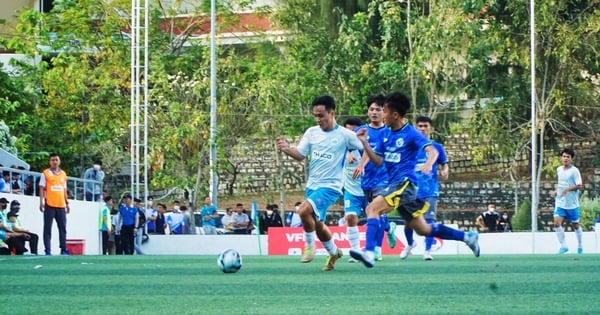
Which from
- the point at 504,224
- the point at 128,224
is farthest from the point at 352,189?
the point at 504,224

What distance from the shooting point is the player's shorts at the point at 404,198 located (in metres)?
14.6

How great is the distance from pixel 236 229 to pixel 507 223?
409 inches

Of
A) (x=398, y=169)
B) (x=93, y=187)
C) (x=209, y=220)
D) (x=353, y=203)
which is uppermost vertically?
(x=93, y=187)

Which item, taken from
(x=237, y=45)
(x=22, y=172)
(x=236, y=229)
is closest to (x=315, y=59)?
(x=237, y=45)

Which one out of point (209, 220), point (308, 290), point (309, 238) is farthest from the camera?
point (209, 220)

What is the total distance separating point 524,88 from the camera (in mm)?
50594

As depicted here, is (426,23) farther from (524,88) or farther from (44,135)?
(44,135)

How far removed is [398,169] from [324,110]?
3.94 ft

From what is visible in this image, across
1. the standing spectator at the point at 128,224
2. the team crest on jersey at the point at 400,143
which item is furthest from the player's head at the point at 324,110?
the standing spectator at the point at 128,224

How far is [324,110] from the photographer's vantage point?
15336mm

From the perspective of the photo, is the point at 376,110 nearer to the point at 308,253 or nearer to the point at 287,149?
the point at 308,253

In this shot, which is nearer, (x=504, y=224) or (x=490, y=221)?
(x=490, y=221)

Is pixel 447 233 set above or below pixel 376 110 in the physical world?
below

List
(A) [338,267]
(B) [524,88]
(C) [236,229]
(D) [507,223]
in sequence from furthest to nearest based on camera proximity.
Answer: (B) [524,88], (D) [507,223], (C) [236,229], (A) [338,267]
